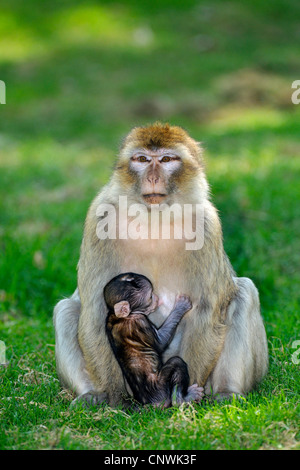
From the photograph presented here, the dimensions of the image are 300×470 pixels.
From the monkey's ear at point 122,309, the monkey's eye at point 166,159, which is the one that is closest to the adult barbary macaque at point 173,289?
the monkey's eye at point 166,159

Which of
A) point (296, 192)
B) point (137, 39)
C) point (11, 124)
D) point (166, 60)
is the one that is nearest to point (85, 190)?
point (296, 192)

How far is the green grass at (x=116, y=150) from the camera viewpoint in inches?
125

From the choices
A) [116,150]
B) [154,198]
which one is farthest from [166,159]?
[116,150]

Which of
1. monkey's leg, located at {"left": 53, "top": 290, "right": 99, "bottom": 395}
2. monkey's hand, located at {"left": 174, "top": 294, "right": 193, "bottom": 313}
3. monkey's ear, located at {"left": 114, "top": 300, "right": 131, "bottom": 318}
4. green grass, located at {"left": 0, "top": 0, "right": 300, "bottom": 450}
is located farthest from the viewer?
monkey's leg, located at {"left": 53, "top": 290, "right": 99, "bottom": 395}

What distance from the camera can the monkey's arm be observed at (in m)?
3.38

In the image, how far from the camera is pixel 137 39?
13266 millimetres

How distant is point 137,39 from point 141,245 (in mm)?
10441

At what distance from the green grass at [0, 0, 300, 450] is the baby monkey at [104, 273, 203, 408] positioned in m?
0.10

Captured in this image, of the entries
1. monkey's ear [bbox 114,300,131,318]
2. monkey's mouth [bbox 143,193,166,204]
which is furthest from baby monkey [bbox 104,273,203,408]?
monkey's mouth [bbox 143,193,166,204]

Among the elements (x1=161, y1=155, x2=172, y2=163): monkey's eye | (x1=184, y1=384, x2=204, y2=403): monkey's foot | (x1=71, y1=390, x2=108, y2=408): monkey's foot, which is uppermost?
(x1=161, y1=155, x2=172, y2=163): monkey's eye

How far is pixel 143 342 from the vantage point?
3318mm

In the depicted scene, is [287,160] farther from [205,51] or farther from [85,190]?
[205,51]

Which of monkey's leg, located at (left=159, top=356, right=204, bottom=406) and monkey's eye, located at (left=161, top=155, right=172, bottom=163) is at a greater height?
monkey's eye, located at (left=161, top=155, right=172, bottom=163)

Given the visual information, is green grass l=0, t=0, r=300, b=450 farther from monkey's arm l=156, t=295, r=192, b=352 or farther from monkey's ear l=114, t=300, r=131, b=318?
monkey's ear l=114, t=300, r=131, b=318
